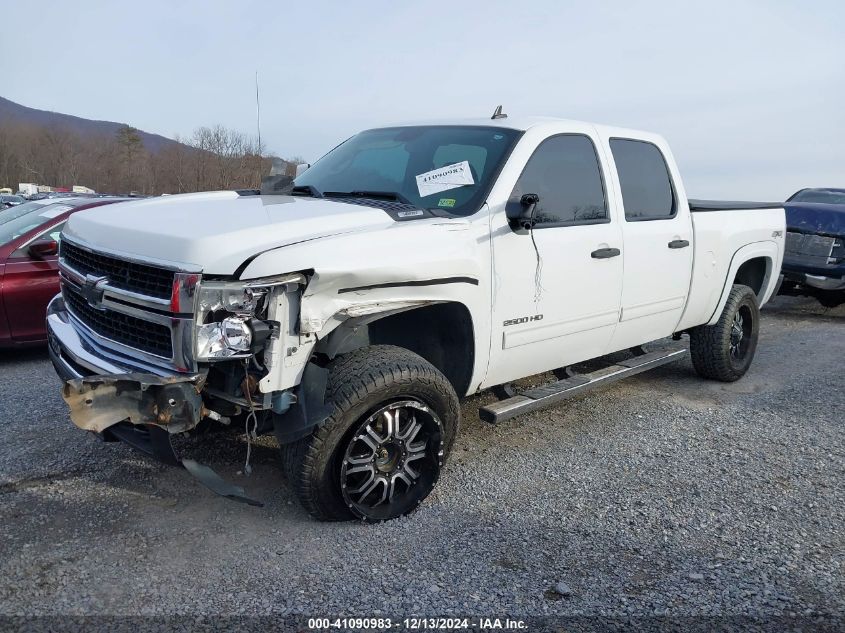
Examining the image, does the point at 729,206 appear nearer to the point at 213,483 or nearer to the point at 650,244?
the point at 650,244

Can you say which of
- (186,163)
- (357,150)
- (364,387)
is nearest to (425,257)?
(364,387)

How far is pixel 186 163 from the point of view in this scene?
203 feet

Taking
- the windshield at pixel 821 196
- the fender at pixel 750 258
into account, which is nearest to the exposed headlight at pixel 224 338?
the fender at pixel 750 258

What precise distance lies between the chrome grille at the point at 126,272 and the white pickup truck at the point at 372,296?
13 mm

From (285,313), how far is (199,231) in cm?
52

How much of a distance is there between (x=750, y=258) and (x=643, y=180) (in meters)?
1.73

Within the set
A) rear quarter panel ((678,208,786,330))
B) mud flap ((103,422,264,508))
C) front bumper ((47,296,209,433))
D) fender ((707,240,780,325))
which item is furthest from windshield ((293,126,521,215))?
fender ((707,240,780,325))

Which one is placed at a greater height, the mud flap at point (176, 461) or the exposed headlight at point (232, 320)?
the exposed headlight at point (232, 320)

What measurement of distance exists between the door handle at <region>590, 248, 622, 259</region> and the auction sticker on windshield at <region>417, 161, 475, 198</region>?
94 centimetres

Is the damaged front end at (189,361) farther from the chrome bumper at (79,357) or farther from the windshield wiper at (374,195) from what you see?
the windshield wiper at (374,195)

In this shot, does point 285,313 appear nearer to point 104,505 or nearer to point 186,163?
point 104,505

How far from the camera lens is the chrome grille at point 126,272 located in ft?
9.44

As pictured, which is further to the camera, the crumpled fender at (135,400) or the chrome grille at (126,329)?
the chrome grille at (126,329)

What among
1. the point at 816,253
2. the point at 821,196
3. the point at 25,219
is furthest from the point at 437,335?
the point at 821,196
